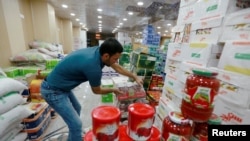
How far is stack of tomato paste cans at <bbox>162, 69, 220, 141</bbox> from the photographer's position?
628mm

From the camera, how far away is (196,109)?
64 centimetres

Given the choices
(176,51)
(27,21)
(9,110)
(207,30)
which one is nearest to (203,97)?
(207,30)

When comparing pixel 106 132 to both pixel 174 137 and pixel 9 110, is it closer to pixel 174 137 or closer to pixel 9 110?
pixel 174 137

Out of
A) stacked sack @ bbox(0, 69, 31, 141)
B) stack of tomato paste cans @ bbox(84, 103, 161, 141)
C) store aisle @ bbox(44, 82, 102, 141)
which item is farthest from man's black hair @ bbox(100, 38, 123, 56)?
store aisle @ bbox(44, 82, 102, 141)

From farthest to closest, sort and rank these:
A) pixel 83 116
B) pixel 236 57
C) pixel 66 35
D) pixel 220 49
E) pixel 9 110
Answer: pixel 66 35 → pixel 83 116 → pixel 9 110 → pixel 220 49 → pixel 236 57

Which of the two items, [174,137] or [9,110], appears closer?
[174,137]

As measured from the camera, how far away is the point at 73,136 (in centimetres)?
140

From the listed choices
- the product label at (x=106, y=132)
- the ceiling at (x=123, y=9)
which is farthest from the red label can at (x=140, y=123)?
the ceiling at (x=123, y=9)

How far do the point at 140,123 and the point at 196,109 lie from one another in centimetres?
28

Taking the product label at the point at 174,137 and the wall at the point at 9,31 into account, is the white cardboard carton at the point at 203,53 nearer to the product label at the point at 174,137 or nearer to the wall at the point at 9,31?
the product label at the point at 174,137

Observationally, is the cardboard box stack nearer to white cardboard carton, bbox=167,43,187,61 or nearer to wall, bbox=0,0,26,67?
white cardboard carton, bbox=167,43,187,61

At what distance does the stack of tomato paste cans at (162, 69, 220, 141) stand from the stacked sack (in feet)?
5.03

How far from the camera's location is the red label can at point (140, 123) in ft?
2.27

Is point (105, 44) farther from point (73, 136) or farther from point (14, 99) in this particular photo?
point (14, 99)
